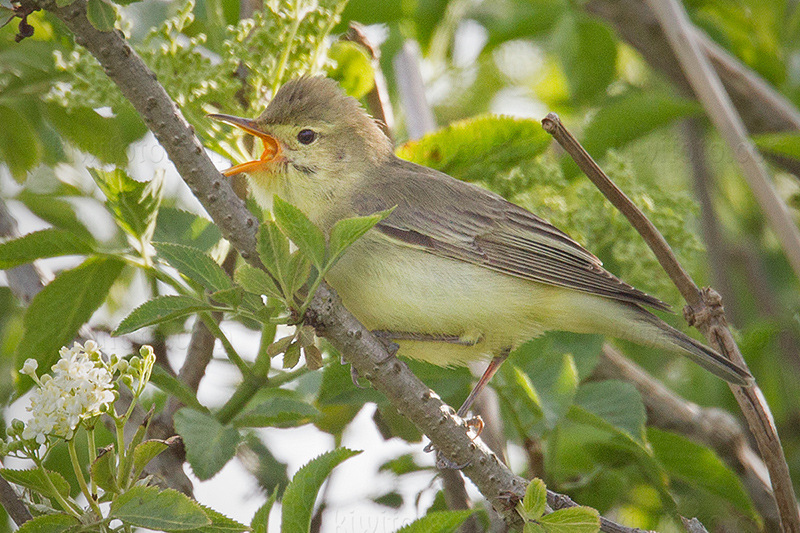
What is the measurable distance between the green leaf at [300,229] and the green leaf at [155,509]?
598 millimetres

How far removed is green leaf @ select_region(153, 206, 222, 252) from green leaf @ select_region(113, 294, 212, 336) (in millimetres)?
765

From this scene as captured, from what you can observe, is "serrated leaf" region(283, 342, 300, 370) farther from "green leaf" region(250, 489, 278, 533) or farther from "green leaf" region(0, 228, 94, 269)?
"green leaf" region(0, 228, 94, 269)

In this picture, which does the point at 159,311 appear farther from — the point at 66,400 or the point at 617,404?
the point at 617,404

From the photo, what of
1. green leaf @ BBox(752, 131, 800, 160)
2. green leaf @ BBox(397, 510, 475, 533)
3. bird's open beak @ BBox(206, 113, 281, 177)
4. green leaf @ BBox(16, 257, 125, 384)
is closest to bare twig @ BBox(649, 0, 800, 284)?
green leaf @ BBox(752, 131, 800, 160)

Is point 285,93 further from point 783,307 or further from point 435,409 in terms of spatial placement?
point 783,307

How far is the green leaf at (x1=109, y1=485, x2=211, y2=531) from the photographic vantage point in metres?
1.76

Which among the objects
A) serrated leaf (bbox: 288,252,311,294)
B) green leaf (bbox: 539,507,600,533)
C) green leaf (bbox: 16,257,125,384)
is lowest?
green leaf (bbox: 539,507,600,533)

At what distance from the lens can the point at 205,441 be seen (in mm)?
2424

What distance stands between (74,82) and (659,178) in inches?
138

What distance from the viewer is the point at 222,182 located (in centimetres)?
207

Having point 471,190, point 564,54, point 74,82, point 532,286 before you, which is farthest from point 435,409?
point 564,54

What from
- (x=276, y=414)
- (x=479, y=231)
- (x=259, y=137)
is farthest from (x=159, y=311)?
(x=479, y=231)

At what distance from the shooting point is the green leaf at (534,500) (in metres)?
1.96

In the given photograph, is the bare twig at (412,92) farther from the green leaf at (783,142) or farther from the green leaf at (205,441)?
the green leaf at (205,441)
